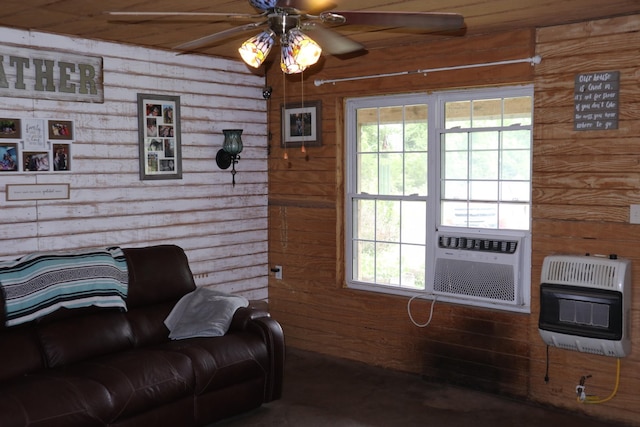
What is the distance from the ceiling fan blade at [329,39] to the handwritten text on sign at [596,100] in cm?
167

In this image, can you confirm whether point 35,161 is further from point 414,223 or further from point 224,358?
point 414,223

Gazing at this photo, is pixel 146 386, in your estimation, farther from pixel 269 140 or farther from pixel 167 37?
pixel 269 140

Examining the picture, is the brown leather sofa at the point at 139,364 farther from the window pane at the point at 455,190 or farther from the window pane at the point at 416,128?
the window pane at the point at 416,128

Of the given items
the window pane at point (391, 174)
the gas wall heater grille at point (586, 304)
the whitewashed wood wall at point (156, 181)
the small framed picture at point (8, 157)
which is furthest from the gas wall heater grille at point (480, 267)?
the small framed picture at point (8, 157)

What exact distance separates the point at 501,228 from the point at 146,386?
2518 millimetres

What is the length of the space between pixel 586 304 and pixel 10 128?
3657 millimetres

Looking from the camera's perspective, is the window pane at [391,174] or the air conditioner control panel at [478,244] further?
the window pane at [391,174]

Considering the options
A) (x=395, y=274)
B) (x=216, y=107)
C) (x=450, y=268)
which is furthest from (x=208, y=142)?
(x=450, y=268)

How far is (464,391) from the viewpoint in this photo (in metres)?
4.72

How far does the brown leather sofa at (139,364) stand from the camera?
3.42 metres

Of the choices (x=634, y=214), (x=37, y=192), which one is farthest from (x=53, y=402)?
(x=634, y=214)

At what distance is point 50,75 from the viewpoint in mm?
4461

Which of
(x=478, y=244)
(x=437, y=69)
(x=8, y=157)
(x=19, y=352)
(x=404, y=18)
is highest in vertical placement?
(x=437, y=69)

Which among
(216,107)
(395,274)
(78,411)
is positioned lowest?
(78,411)
